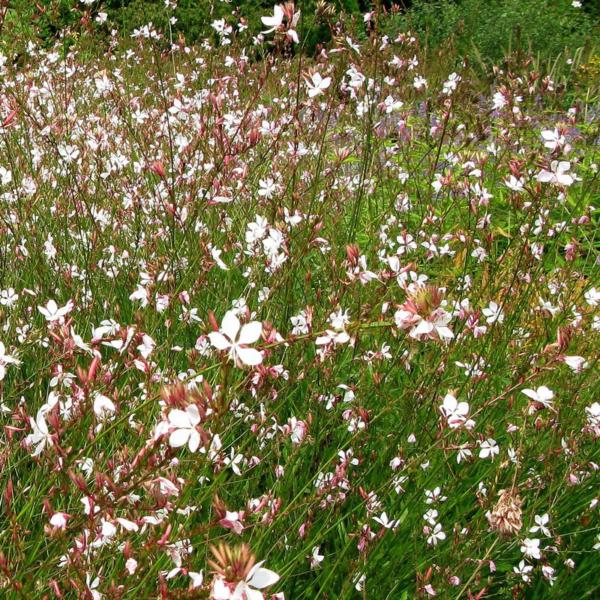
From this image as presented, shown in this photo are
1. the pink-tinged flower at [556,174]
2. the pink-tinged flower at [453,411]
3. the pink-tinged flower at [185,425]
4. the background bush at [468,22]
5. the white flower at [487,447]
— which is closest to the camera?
the pink-tinged flower at [185,425]

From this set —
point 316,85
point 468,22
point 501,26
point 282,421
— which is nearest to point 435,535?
point 282,421

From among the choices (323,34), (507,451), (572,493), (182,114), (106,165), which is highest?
(323,34)

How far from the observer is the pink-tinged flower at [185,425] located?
2.94ft

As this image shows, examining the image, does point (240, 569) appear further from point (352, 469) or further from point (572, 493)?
point (572, 493)

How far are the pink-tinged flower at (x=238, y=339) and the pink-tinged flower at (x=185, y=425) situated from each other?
0.08 meters

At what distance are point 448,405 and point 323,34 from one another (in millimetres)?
9908

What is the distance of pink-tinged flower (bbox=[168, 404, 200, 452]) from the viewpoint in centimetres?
90

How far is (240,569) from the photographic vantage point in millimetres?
732

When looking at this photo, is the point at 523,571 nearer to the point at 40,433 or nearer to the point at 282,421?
the point at 282,421

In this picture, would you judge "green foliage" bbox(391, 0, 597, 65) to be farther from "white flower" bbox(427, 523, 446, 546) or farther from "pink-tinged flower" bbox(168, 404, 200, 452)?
"pink-tinged flower" bbox(168, 404, 200, 452)

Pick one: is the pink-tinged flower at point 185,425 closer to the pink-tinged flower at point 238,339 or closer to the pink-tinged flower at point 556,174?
the pink-tinged flower at point 238,339

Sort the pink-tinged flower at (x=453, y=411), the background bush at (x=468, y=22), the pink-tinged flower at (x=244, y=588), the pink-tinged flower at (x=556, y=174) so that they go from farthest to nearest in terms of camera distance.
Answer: the background bush at (x=468, y=22)
the pink-tinged flower at (x=556, y=174)
the pink-tinged flower at (x=453, y=411)
the pink-tinged flower at (x=244, y=588)

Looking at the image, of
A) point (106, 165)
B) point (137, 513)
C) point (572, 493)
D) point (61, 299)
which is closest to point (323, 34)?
point (106, 165)

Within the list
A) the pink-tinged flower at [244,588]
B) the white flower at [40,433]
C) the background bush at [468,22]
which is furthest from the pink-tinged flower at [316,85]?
the background bush at [468,22]
